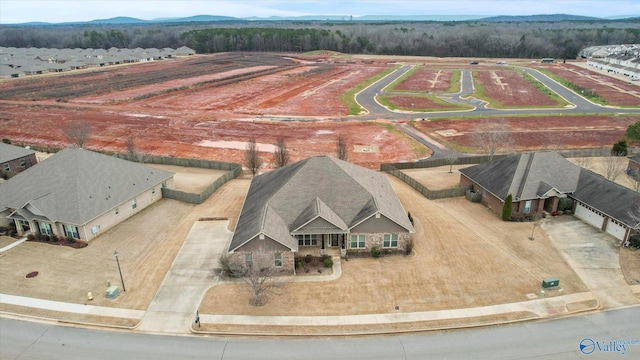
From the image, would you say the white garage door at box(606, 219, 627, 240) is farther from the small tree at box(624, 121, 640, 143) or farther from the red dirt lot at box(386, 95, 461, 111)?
the red dirt lot at box(386, 95, 461, 111)

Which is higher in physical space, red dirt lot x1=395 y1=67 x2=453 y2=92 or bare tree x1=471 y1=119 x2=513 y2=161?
red dirt lot x1=395 y1=67 x2=453 y2=92

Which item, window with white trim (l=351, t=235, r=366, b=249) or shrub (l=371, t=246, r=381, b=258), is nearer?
shrub (l=371, t=246, r=381, b=258)

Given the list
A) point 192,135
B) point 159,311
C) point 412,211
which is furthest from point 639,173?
point 192,135

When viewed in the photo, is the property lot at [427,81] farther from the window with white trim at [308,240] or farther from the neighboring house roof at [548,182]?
the window with white trim at [308,240]

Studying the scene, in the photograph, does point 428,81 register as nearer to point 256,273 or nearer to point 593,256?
point 593,256

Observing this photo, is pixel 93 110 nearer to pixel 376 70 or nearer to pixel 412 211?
pixel 412 211

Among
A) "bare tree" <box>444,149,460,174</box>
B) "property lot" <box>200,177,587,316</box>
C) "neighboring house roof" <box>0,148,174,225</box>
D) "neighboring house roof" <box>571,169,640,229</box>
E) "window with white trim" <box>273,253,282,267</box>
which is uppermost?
"neighboring house roof" <box>0,148,174,225</box>

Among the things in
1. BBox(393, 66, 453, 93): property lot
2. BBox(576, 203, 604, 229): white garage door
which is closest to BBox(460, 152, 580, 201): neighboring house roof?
BBox(576, 203, 604, 229): white garage door

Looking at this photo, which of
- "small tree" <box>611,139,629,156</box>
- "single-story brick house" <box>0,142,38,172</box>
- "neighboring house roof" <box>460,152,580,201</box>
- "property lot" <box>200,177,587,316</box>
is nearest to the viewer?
"property lot" <box>200,177,587,316</box>
